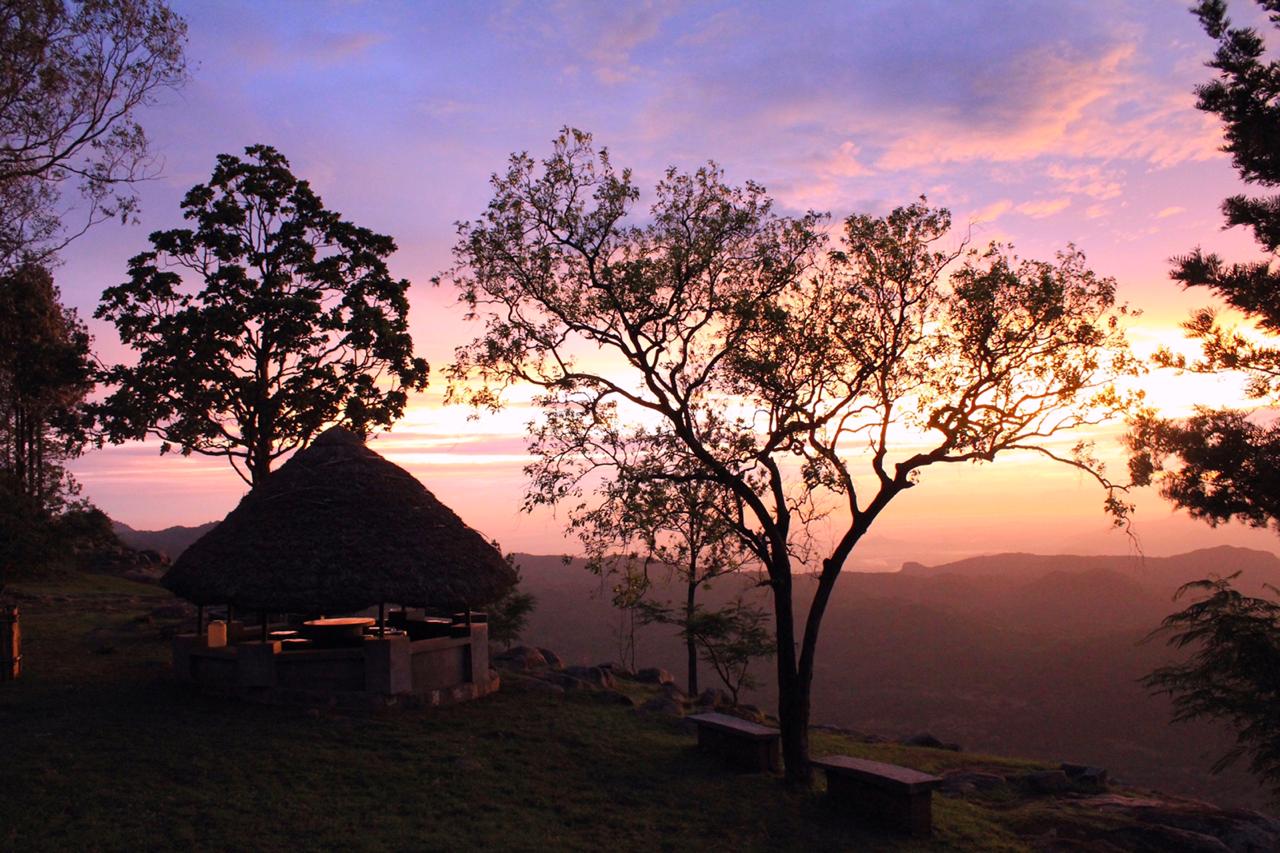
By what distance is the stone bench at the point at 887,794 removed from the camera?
38.4ft

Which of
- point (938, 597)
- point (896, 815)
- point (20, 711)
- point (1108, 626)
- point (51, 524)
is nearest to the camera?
point (896, 815)

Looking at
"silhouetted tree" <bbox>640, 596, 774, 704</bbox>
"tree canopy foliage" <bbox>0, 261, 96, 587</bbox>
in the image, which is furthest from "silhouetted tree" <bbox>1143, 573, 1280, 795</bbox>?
"tree canopy foliage" <bbox>0, 261, 96, 587</bbox>

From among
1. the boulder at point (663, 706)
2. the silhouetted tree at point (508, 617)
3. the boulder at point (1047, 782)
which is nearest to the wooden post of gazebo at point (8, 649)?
the boulder at point (663, 706)

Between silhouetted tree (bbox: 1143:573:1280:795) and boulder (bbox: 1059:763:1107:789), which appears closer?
silhouetted tree (bbox: 1143:573:1280:795)

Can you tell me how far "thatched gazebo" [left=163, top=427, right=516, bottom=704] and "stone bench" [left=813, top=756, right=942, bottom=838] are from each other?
7798 mm

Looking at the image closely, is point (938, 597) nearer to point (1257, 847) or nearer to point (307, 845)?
point (1257, 847)

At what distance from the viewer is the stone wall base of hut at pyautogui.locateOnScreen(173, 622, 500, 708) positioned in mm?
15289

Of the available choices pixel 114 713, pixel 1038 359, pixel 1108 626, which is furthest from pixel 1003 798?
pixel 1108 626

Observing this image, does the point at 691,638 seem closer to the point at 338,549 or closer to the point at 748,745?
the point at 748,745

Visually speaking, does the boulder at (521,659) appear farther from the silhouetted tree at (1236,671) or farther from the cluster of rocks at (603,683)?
the silhouetted tree at (1236,671)

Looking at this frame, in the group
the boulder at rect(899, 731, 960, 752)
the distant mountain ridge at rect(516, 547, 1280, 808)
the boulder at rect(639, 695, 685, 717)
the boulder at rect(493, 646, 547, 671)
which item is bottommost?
the distant mountain ridge at rect(516, 547, 1280, 808)

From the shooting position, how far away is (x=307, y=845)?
9414mm

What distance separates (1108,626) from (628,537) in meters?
90.2

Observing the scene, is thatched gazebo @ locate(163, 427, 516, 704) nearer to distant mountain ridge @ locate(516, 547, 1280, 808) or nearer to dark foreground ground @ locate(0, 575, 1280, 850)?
dark foreground ground @ locate(0, 575, 1280, 850)
